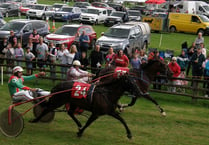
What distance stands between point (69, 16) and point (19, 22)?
1559 centimetres

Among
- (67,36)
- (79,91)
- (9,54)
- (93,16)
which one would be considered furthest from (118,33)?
(93,16)

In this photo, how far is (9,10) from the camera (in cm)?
4522

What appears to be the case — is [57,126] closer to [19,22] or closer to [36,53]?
[36,53]

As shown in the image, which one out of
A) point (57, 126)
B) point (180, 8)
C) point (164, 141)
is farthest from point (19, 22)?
point (180, 8)

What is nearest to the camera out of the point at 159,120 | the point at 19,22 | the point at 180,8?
the point at 159,120

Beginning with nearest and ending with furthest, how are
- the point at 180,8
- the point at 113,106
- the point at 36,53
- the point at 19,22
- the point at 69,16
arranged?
1. the point at 113,106
2. the point at 36,53
3. the point at 19,22
4. the point at 69,16
5. the point at 180,8

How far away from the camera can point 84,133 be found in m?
11.1

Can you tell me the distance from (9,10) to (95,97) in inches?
1472

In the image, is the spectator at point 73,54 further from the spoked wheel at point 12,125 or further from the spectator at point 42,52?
the spoked wheel at point 12,125

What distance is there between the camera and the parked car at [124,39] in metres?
23.8

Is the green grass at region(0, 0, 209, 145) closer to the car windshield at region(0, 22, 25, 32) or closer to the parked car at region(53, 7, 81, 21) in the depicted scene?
the car windshield at region(0, 22, 25, 32)

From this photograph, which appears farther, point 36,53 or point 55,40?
point 55,40

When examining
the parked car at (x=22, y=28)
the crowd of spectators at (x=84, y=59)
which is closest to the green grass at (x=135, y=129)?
the crowd of spectators at (x=84, y=59)

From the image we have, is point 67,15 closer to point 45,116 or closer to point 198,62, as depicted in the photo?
point 198,62
